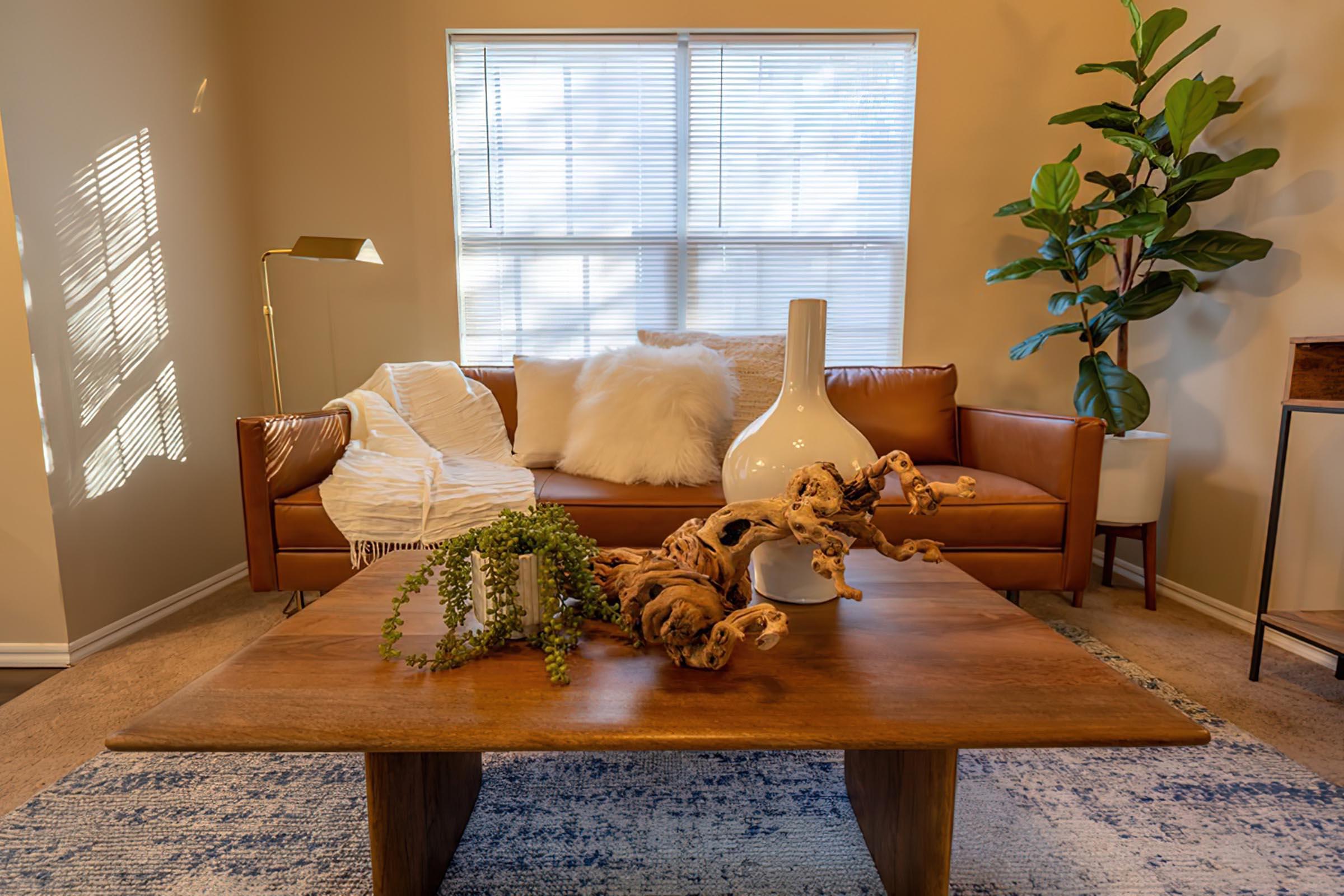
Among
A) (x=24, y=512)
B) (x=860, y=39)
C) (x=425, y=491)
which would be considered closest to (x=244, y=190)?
(x=24, y=512)

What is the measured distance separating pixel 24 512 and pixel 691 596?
2.10 m

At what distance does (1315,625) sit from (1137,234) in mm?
1208

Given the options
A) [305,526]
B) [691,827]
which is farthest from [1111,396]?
[305,526]

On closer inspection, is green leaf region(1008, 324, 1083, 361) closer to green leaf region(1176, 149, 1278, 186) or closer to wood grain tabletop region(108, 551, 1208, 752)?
green leaf region(1176, 149, 1278, 186)

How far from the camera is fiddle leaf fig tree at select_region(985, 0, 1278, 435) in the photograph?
1975mm

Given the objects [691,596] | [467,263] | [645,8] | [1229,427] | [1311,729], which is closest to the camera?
[691,596]

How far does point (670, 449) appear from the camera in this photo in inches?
81.4

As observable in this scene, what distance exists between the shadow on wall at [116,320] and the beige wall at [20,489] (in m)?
0.11

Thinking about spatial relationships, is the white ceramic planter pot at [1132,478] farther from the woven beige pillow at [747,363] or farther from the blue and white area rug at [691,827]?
the woven beige pillow at [747,363]

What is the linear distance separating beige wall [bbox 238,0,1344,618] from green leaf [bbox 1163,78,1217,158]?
374mm

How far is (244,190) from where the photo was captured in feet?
8.93

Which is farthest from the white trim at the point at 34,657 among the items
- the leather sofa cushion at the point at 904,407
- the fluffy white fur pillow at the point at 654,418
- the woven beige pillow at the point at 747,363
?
the leather sofa cushion at the point at 904,407

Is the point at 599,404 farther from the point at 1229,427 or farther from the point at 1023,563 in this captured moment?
the point at 1229,427

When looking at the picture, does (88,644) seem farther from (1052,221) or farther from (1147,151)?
(1147,151)
